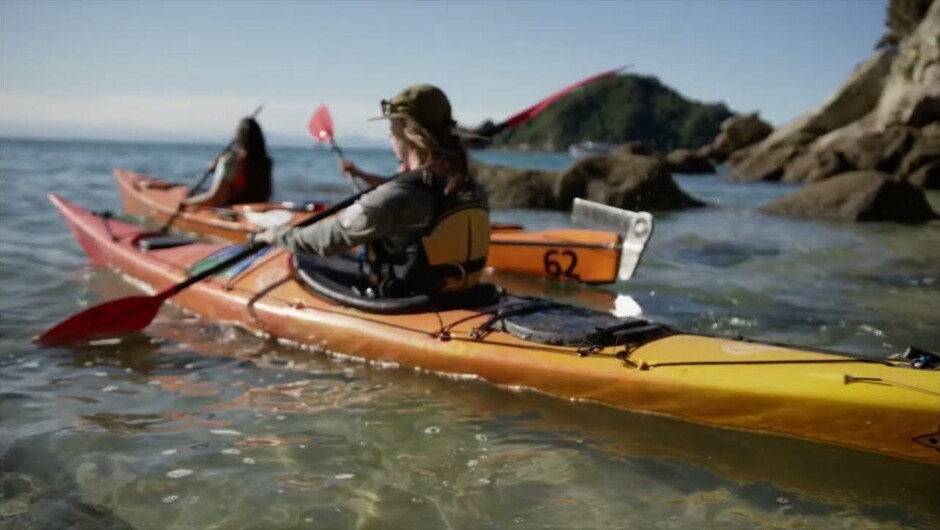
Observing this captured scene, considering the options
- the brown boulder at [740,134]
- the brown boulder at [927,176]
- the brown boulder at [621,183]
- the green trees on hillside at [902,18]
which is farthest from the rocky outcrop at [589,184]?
the brown boulder at [740,134]

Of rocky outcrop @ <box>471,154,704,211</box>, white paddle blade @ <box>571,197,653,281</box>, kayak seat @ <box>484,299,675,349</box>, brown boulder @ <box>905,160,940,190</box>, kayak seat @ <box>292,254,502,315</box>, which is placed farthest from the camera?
brown boulder @ <box>905,160,940,190</box>

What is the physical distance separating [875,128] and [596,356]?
23420mm

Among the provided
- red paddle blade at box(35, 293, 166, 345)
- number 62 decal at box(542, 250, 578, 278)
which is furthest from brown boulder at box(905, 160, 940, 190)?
red paddle blade at box(35, 293, 166, 345)

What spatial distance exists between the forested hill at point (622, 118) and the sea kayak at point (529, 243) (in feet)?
261

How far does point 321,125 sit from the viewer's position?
298 inches

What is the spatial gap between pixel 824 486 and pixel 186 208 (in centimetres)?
791

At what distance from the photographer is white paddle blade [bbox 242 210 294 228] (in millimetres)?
8391

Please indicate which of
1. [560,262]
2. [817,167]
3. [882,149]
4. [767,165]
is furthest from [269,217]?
[767,165]

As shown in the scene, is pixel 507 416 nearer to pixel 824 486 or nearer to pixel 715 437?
pixel 715 437

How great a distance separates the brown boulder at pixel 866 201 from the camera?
42.2 feet

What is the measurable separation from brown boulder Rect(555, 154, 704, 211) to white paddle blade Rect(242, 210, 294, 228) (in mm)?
6248

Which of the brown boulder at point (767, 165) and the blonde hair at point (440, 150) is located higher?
the brown boulder at point (767, 165)

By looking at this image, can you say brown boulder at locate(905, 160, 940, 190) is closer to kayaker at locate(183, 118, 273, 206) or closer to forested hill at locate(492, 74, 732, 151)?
kayaker at locate(183, 118, 273, 206)

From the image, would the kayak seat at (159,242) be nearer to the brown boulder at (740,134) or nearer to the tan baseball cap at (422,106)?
the tan baseball cap at (422,106)
